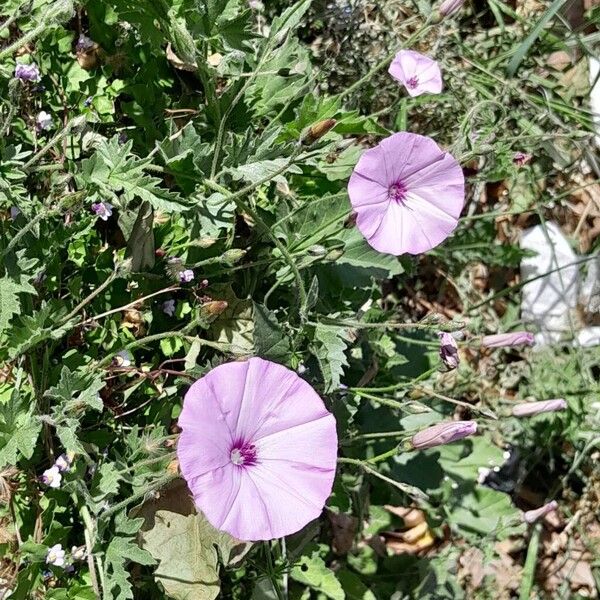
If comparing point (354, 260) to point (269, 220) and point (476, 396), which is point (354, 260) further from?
point (476, 396)

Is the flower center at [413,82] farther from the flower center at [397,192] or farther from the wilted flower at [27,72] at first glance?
the wilted flower at [27,72]

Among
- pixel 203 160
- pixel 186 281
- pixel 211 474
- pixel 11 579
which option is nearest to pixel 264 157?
pixel 203 160

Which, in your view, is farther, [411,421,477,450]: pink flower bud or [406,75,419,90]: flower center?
[406,75,419,90]: flower center

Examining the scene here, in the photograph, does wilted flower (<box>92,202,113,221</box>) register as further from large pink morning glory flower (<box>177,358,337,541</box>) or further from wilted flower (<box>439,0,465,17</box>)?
wilted flower (<box>439,0,465,17</box>)

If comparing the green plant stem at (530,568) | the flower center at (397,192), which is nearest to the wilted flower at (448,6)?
the flower center at (397,192)

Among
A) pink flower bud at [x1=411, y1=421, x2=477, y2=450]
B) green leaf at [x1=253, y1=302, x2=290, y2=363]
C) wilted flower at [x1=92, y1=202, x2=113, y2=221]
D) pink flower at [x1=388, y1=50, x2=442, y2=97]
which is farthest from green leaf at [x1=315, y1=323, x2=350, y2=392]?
pink flower at [x1=388, y1=50, x2=442, y2=97]

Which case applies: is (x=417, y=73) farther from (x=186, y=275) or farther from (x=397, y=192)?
(x=186, y=275)
